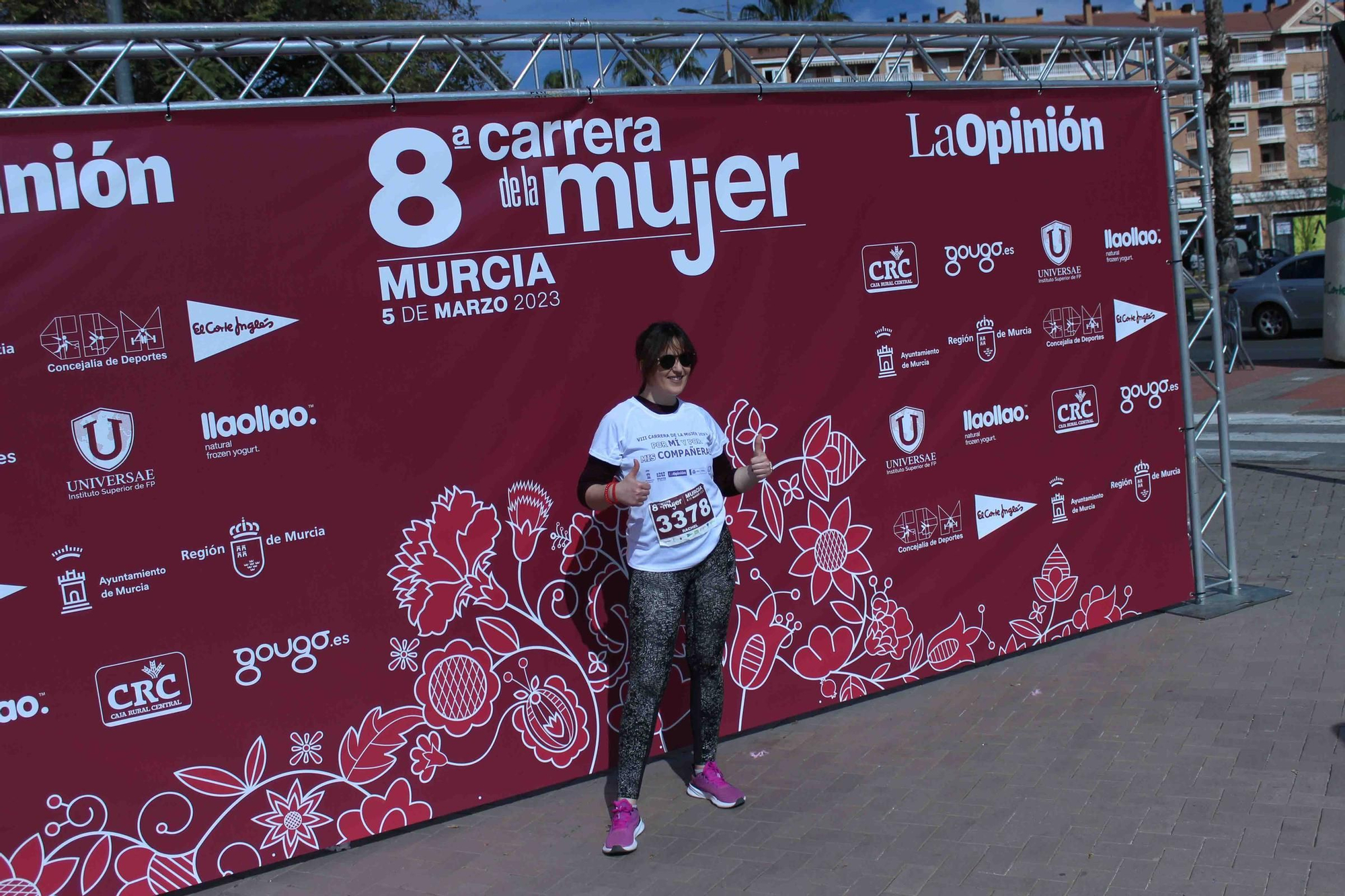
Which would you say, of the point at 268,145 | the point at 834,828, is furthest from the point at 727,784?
the point at 268,145

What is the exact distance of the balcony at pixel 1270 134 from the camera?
257 feet

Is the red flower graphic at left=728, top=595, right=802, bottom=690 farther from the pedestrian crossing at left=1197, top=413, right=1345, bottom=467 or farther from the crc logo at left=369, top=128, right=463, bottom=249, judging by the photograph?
the pedestrian crossing at left=1197, top=413, right=1345, bottom=467

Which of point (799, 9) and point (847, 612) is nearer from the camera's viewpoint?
point (847, 612)

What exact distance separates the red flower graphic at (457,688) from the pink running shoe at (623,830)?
75 centimetres

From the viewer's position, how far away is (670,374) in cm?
470

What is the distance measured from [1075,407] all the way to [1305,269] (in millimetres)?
19126

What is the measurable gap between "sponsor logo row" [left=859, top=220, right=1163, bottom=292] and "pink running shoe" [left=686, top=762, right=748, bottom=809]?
255 centimetres

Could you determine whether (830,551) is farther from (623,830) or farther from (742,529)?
(623,830)

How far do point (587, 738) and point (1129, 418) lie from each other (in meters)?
3.74

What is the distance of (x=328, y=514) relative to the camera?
477cm

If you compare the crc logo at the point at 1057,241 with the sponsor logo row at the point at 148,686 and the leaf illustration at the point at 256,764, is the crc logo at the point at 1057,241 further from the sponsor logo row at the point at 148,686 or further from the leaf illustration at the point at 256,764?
the leaf illustration at the point at 256,764

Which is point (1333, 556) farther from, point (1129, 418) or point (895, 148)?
point (895, 148)

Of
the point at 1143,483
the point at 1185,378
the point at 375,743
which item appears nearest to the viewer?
the point at 375,743

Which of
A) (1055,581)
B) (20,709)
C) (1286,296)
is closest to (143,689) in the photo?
(20,709)
